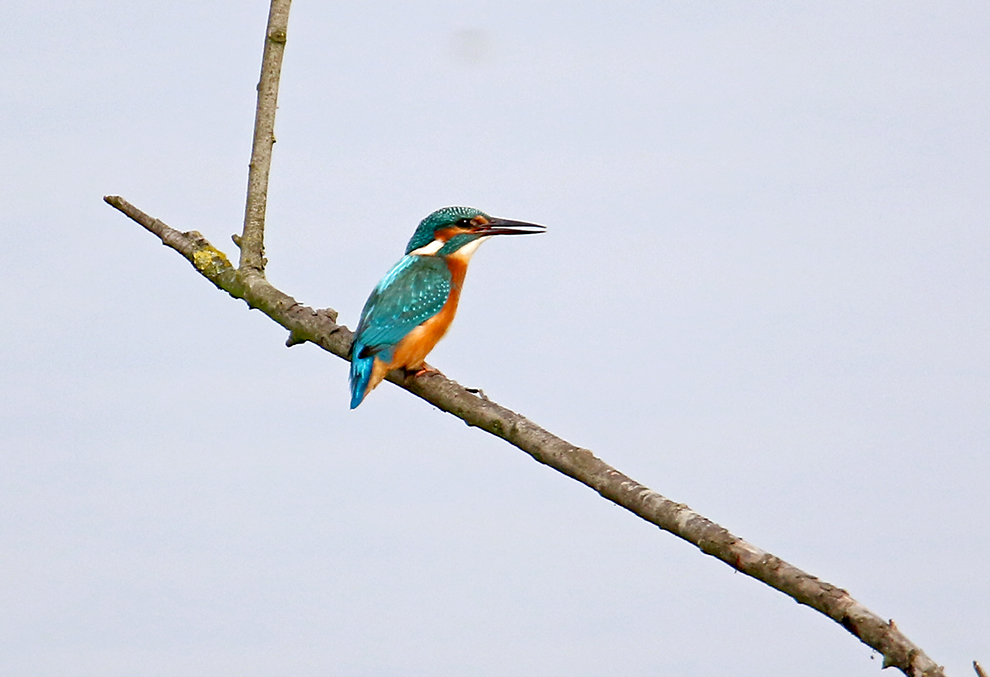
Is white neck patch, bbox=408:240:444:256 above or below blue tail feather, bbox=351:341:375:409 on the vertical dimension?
above

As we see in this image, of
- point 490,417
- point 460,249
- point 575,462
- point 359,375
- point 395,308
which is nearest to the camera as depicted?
point 575,462

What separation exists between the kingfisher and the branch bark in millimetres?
48

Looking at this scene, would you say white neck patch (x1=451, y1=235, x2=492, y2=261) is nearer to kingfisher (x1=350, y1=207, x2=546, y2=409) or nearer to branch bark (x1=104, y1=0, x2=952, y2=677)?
kingfisher (x1=350, y1=207, x2=546, y2=409)

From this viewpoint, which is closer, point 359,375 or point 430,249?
point 359,375

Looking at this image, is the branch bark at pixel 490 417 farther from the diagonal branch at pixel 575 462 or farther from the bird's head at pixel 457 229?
the bird's head at pixel 457 229

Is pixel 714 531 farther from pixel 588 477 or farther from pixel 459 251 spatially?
pixel 459 251

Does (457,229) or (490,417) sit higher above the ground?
(457,229)

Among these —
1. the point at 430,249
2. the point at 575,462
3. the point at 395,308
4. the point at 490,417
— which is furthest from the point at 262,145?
the point at 575,462

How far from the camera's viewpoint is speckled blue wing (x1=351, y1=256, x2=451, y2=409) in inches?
101

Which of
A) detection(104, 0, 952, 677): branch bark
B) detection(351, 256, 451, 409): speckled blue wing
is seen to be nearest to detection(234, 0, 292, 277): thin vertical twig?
detection(104, 0, 952, 677): branch bark

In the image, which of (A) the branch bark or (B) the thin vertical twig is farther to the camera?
(B) the thin vertical twig

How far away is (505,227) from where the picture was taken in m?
2.93

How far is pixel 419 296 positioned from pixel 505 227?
0.96 ft

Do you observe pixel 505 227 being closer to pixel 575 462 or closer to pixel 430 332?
pixel 430 332
